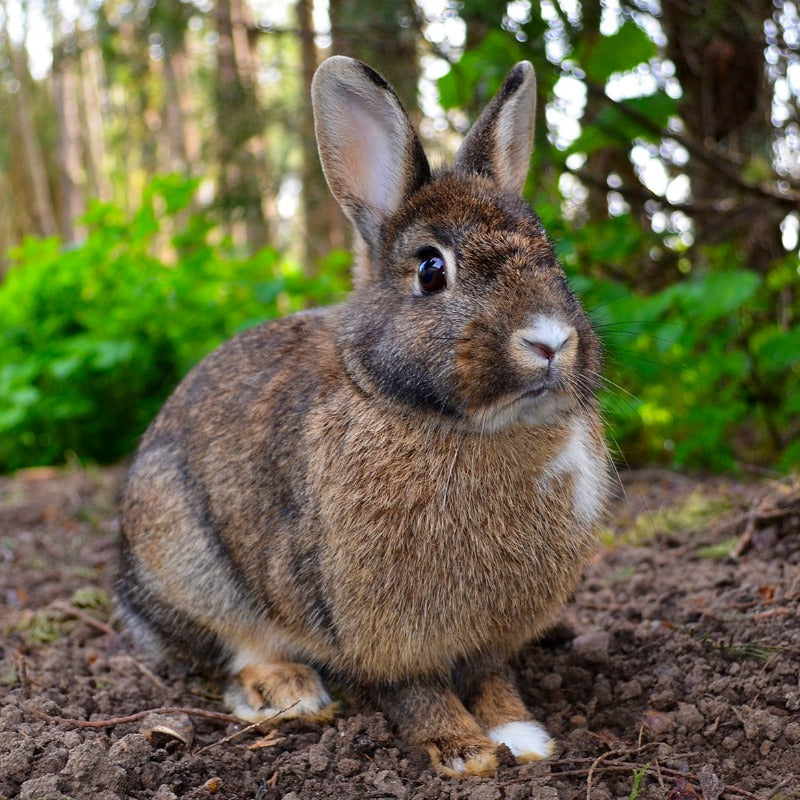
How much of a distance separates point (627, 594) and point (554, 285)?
1.58 m

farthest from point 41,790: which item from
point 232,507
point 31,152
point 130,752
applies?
point 31,152

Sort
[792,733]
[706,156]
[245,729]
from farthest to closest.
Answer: [706,156] → [245,729] → [792,733]

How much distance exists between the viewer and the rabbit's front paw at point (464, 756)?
2506mm

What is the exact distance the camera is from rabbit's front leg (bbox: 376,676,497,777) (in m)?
2.53

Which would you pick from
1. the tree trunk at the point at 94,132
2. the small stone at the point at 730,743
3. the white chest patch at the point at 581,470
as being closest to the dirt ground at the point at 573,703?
the small stone at the point at 730,743

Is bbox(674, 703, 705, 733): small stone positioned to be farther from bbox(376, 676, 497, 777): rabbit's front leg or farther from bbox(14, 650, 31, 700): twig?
bbox(14, 650, 31, 700): twig

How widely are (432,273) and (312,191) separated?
4.30 metres

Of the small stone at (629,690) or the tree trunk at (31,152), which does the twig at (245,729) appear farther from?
the tree trunk at (31,152)

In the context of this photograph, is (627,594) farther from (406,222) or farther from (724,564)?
(406,222)

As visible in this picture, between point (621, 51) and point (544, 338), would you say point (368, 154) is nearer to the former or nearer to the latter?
point (544, 338)

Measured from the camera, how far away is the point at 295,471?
109 inches

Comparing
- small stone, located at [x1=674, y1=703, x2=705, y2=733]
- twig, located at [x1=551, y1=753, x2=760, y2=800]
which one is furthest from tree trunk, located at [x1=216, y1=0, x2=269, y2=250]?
twig, located at [x1=551, y1=753, x2=760, y2=800]

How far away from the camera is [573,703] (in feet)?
9.49

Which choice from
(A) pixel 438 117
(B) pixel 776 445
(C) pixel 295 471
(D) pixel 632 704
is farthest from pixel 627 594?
(A) pixel 438 117
